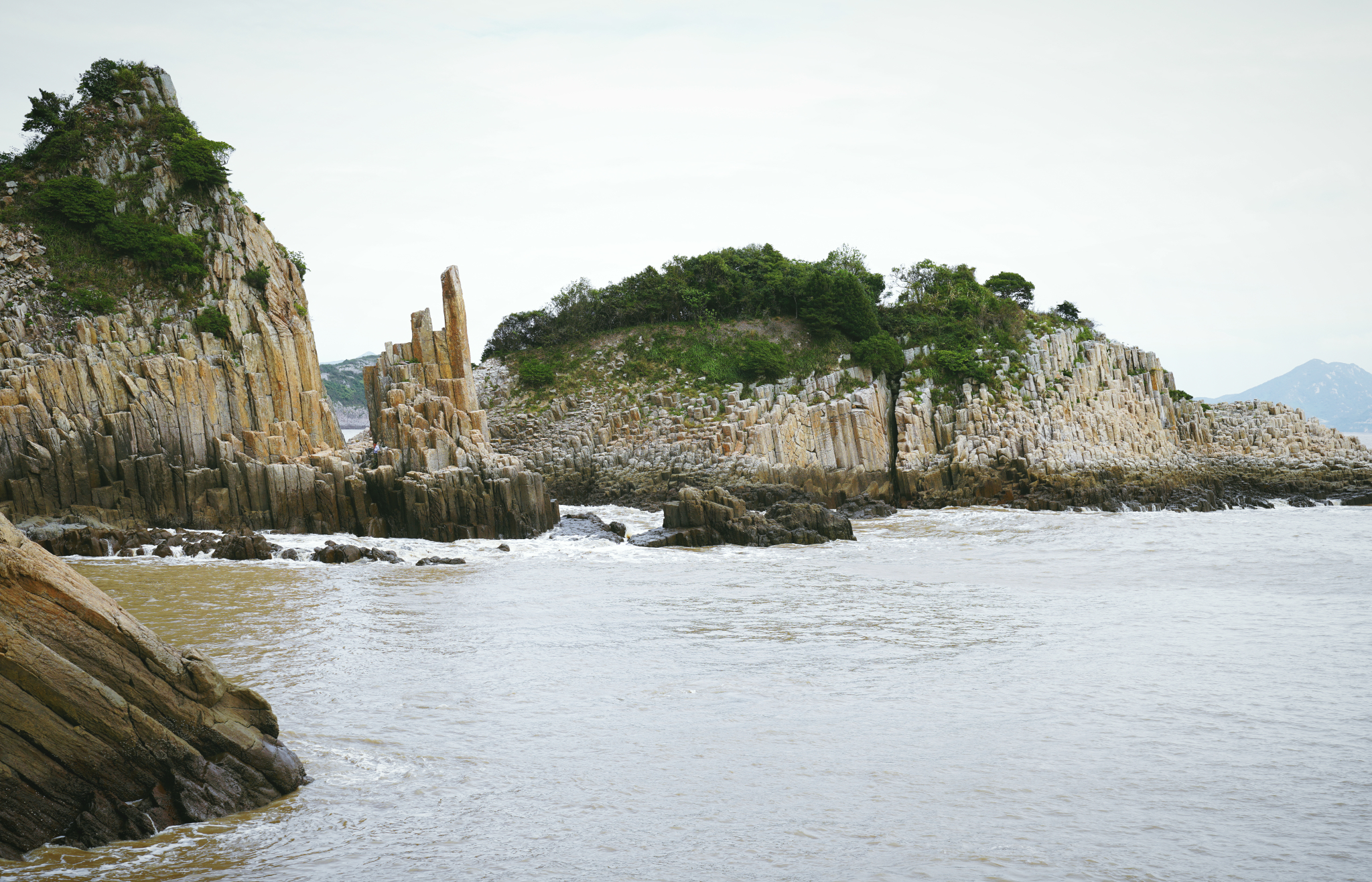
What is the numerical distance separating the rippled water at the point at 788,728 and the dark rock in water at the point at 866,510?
14.8 metres

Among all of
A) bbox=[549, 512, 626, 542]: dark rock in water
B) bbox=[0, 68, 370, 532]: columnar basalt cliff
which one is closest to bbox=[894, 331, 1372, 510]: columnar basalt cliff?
bbox=[549, 512, 626, 542]: dark rock in water

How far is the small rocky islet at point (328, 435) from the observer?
640 cm

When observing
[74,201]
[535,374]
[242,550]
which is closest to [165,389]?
[242,550]

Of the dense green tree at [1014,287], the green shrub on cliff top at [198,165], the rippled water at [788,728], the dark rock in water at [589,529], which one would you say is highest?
the green shrub on cliff top at [198,165]

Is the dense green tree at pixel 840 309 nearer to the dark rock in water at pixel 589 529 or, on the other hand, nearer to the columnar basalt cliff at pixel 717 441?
the columnar basalt cliff at pixel 717 441

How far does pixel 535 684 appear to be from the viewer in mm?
10516

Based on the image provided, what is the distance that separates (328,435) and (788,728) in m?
26.1

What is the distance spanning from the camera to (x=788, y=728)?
28.9 ft

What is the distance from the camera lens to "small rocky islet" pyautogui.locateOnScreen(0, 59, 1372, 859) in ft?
21.0

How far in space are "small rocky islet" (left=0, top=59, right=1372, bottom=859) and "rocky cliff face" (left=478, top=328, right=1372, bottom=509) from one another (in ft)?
0.49

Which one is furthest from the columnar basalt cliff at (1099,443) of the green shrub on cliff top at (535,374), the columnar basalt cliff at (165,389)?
the columnar basalt cliff at (165,389)

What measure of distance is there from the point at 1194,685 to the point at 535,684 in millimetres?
7665

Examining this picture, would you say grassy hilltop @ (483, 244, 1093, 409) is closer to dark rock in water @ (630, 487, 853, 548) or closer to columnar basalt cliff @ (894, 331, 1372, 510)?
columnar basalt cliff @ (894, 331, 1372, 510)

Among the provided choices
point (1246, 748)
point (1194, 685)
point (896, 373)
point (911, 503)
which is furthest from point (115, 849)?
point (896, 373)
